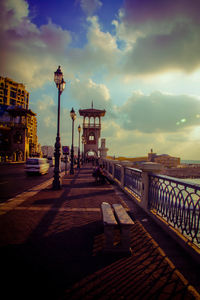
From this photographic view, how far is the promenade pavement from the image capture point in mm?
2230

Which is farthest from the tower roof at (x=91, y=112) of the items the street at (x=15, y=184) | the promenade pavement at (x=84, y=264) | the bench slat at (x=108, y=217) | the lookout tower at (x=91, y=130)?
the bench slat at (x=108, y=217)

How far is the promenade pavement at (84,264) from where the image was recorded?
2.23 meters

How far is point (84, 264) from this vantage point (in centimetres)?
278

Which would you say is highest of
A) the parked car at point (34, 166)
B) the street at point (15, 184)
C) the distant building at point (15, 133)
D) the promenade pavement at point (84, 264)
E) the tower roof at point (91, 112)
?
the tower roof at point (91, 112)

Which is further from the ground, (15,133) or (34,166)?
(15,133)

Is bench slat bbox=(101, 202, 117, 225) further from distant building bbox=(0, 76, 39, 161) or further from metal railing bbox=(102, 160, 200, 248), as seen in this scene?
distant building bbox=(0, 76, 39, 161)

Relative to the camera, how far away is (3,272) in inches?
100

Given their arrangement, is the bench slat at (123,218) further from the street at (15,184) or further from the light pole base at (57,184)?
the light pole base at (57,184)

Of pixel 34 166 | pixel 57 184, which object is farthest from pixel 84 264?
pixel 34 166

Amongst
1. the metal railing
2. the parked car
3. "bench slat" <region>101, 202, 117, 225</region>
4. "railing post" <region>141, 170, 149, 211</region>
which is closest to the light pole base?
the metal railing

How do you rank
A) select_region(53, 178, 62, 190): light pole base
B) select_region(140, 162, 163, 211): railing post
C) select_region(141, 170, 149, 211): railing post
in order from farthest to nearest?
1. select_region(53, 178, 62, 190): light pole base
2. select_region(141, 170, 149, 211): railing post
3. select_region(140, 162, 163, 211): railing post

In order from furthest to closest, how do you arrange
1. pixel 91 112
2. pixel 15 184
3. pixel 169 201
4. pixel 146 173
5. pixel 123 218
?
pixel 91 112, pixel 15 184, pixel 146 173, pixel 169 201, pixel 123 218

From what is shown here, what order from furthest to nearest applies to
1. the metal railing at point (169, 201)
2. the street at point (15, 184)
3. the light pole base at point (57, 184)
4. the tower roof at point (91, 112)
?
the tower roof at point (91, 112)
the light pole base at point (57, 184)
the street at point (15, 184)
the metal railing at point (169, 201)

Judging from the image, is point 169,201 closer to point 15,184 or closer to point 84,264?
point 84,264
